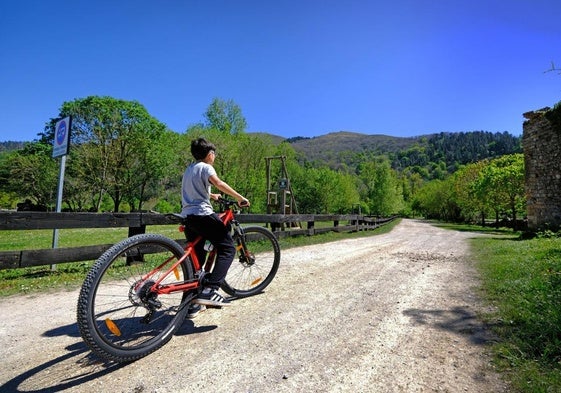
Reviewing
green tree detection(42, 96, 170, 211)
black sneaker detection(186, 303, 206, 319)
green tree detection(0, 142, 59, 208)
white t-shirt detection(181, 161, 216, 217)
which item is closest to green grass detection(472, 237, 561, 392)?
black sneaker detection(186, 303, 206, 319)

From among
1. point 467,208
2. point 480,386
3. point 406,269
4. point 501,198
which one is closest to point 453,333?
point 480,386

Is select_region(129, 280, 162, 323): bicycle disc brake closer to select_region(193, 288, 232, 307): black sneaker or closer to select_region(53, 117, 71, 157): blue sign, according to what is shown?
select_region(193, 288, 232, 307): black sneaker

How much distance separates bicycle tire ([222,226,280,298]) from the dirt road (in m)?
0.28

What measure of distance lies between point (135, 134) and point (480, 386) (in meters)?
35.9

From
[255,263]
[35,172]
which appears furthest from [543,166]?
[35,172]

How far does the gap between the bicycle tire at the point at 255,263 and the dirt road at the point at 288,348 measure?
28 cm

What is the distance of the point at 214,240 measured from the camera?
3502 millimetres

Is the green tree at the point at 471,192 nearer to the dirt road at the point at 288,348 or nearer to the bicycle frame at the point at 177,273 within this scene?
the dirt road at the point at 288,348

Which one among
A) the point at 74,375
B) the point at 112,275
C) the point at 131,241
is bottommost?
the point at 74,375

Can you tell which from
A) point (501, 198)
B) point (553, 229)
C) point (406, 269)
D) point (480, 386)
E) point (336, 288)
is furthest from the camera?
point (501, 198)

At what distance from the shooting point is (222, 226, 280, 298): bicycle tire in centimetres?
445

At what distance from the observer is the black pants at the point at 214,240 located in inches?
134

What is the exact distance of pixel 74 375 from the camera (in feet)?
7.57

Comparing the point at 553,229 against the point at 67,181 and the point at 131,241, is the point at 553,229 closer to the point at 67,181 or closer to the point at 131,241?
the point at 131,241
